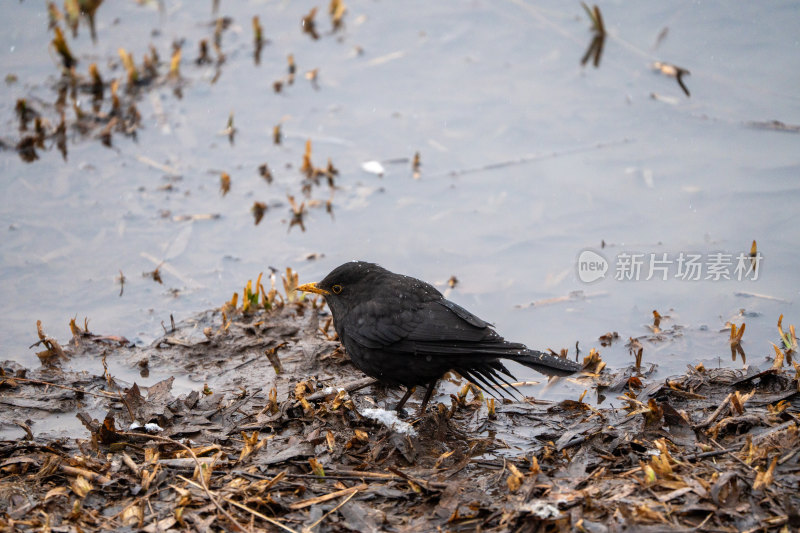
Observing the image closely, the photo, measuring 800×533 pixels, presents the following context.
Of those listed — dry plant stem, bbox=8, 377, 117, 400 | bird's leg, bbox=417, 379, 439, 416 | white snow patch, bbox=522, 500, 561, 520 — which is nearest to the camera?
white snow patch, bbox=522, 500, 561, 520

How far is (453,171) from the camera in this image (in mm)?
8203

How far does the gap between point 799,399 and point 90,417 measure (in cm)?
460

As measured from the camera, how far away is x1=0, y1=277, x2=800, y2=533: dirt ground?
13.0 ft

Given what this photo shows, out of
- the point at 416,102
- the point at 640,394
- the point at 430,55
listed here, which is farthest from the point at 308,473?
the point at 430,55

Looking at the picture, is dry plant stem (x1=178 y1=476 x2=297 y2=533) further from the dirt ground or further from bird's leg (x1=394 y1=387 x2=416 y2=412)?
bird's leg (x1=394 y1=387 x2=416 y2=412)

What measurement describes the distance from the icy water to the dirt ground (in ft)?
2.71

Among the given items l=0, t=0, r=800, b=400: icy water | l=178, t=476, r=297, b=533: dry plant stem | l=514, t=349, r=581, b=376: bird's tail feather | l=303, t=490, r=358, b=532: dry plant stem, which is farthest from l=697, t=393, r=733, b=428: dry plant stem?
l=178, t=476, r=297, b=533: dry plant stem

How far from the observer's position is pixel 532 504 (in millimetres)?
3959

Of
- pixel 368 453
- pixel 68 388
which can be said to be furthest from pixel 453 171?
pixel 68 388

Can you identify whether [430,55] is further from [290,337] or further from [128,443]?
[128,443]

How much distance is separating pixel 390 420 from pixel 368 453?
404 mm

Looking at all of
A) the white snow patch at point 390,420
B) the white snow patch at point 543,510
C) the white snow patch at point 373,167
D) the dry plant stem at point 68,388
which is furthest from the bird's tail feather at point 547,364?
the white snow patch at point 373,167

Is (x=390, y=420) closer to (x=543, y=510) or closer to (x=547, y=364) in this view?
(x=547, y=364)

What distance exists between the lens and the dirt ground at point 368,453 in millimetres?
3967
